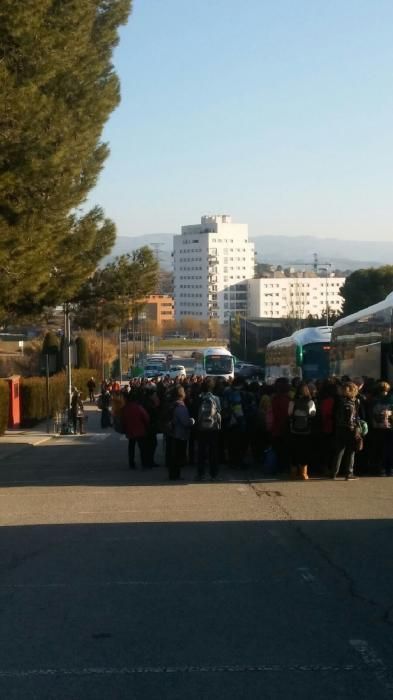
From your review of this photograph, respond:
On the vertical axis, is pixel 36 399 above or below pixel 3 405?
below

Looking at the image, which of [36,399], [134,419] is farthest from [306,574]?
[36,399]

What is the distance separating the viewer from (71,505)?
1623cm

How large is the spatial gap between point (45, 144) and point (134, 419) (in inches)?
285

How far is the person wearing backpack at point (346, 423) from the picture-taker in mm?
18141

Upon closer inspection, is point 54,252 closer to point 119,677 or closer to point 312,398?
point 312,398

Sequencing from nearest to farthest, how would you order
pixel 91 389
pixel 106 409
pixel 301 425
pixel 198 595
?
pixel 198 595
pixel 301 425
pixel 106 409
pixel 91 389

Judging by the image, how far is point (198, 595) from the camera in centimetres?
Result: 918

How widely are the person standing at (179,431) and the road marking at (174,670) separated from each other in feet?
41.3

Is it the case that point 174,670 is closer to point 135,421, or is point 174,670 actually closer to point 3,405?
point 135,421

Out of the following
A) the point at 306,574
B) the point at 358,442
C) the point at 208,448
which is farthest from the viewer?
the point at 208,448

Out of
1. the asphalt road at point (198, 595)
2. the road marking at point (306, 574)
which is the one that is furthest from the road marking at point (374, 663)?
the road marking at point (306, 574)

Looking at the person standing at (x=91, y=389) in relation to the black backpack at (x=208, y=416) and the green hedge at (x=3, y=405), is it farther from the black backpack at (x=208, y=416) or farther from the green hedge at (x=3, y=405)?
the black backpack at (x=208, y=416)

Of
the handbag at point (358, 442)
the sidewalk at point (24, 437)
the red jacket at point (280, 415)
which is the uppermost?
the red jacket at point (280, 415)

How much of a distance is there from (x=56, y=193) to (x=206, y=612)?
18698 mm
